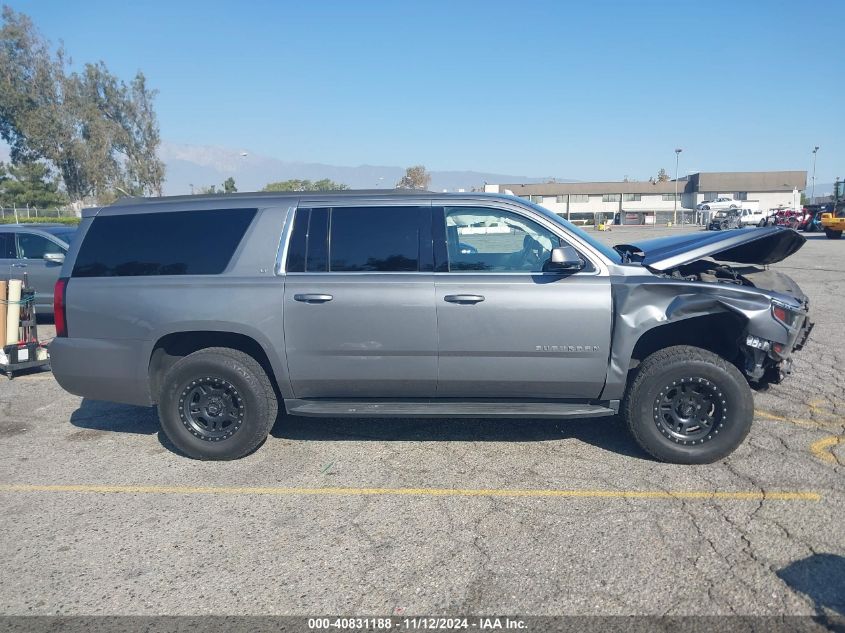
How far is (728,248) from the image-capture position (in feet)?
16.2

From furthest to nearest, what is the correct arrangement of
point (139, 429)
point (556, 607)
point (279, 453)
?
1. point (139, 429)
2. point (279, 453)
3. point (556, 607)

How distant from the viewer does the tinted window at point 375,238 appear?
185 inches

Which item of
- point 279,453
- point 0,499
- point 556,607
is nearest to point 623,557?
point 556,607

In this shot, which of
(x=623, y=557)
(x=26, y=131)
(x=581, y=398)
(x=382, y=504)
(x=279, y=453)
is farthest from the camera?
(x=26, y=131)

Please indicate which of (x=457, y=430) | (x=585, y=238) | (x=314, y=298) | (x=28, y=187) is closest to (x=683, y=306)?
(x=585, y=238)

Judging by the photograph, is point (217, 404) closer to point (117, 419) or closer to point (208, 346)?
point (208, 346)

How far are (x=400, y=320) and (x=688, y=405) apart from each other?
2202 mm

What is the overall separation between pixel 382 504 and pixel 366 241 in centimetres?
193

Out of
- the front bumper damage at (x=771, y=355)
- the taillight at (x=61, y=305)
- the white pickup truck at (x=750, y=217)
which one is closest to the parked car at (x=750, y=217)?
the white pickup truck at (x=750, y=217)

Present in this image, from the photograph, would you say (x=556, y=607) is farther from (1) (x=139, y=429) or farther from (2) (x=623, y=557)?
(1) (x=139, y=429)

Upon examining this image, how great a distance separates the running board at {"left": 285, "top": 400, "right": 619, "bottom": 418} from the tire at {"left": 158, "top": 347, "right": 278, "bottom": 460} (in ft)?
1.00

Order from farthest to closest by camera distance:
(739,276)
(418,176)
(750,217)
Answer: (418,176) → (750,217) → (739,276)

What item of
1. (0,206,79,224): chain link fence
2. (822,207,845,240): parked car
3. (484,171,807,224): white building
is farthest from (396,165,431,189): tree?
(822,207,845,240): parked car

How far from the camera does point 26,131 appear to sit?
54344 millimetres
